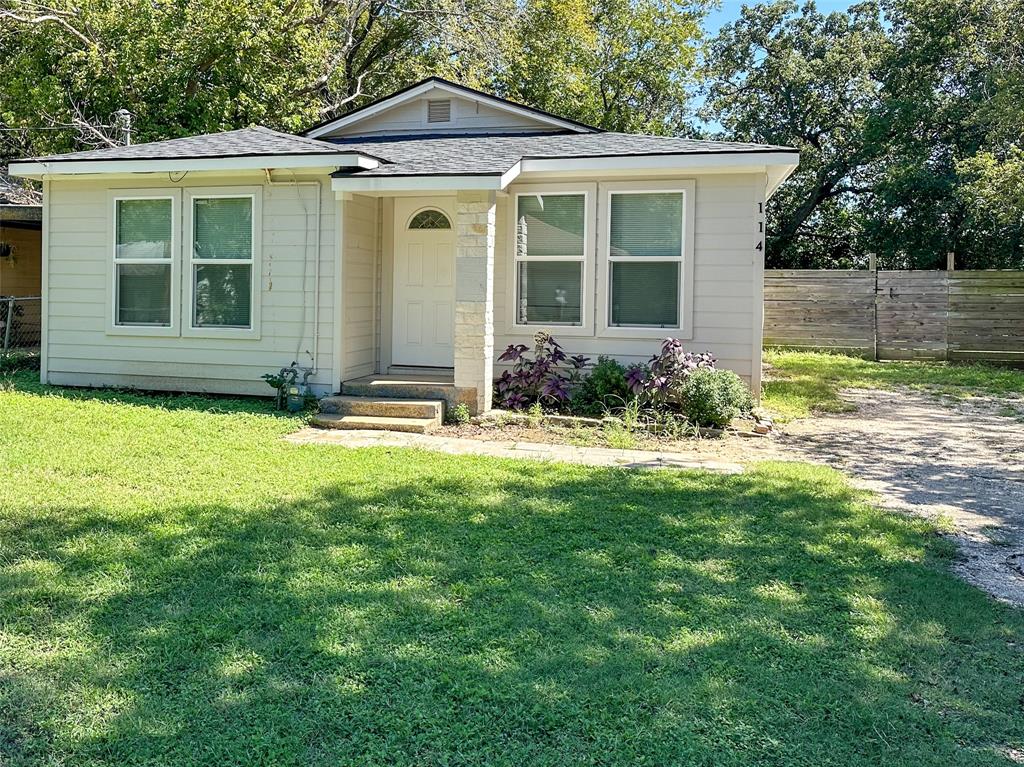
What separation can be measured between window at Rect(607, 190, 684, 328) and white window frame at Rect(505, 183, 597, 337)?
208 millimetres

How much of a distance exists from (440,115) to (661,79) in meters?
14.3

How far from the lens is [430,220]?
10031 mm

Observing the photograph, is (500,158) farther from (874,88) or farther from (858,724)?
(874,88)

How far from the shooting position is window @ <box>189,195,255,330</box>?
9492 mm

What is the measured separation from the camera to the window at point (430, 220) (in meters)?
10.0

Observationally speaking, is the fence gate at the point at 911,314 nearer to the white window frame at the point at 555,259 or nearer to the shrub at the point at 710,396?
the white window frame at the point at 555,259

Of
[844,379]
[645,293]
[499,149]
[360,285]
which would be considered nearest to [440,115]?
[499,149]

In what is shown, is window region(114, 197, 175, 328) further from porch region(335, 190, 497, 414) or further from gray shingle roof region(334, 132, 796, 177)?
gray shingle roof region(334, 132, 796, 177)

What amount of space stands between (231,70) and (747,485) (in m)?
14.8

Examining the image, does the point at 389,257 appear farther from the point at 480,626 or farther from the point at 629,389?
the point at 480,626

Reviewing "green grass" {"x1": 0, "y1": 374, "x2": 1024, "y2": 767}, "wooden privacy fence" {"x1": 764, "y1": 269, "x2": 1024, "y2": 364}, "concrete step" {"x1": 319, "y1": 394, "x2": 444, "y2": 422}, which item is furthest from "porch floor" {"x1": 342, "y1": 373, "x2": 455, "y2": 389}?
"wooden privacy fence" {"x1": 764, "y1": 269, "x2": 1024, "y2": 364}

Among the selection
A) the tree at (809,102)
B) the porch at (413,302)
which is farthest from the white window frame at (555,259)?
the tree at (809,102)

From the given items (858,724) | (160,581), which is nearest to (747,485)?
(858,724)

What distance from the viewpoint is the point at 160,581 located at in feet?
13.0
